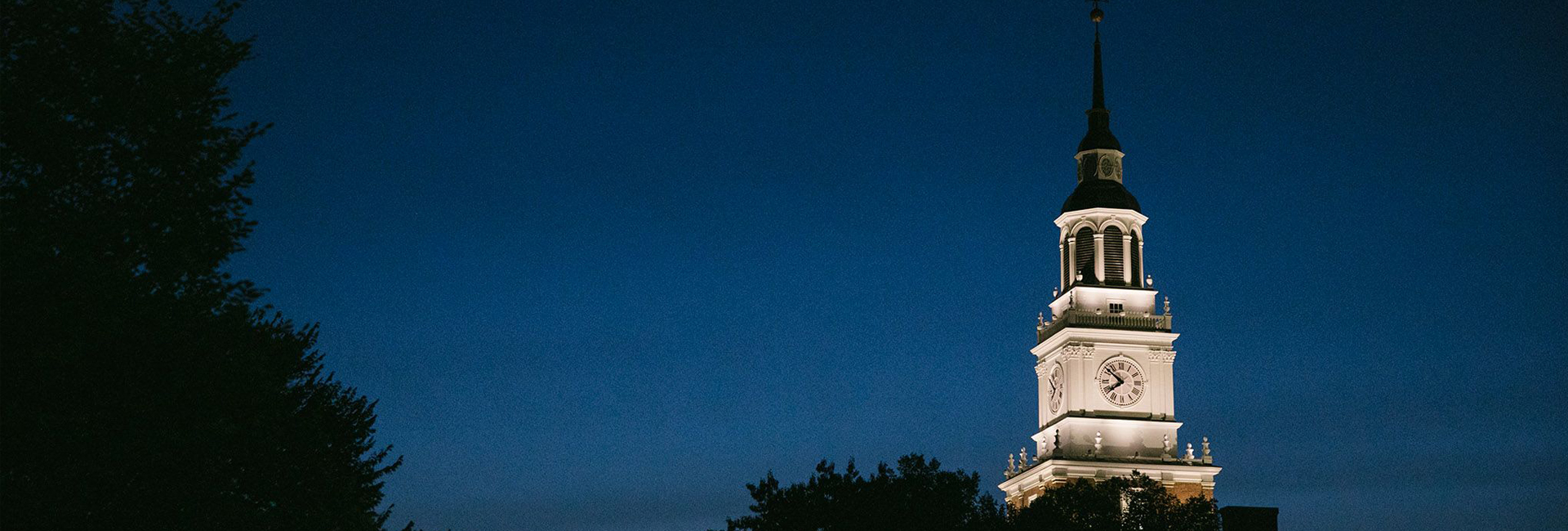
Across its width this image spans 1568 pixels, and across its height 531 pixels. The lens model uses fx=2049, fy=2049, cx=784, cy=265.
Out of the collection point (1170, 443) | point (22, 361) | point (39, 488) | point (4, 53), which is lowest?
point (39, 488)

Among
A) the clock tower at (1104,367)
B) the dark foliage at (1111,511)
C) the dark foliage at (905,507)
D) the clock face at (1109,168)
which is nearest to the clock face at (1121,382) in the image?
the clock tower at (1104,367)

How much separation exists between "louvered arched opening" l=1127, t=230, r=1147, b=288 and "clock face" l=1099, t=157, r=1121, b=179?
13.7ft

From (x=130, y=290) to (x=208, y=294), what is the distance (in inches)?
104

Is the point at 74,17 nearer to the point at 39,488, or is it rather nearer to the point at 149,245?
the point at 149,245

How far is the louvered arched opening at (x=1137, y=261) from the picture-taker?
11450 cm

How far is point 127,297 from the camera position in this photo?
1463 inches

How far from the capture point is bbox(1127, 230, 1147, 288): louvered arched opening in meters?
114

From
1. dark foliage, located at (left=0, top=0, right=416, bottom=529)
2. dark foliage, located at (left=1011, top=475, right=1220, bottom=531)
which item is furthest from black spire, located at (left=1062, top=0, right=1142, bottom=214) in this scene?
dark foliage, located at (left=0, top=0, right=416, bottom=529)

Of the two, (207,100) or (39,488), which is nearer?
(39,488)

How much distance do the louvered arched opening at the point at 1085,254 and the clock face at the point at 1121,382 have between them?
5.43m

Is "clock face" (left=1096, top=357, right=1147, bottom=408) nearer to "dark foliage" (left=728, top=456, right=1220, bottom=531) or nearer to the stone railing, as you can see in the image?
the stone railing

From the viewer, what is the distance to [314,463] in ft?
150

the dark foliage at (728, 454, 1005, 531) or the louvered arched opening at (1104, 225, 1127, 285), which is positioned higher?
the louvered arched opening at (1104, 225, 1127, 285)

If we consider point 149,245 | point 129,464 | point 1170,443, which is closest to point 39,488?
point 129,464
